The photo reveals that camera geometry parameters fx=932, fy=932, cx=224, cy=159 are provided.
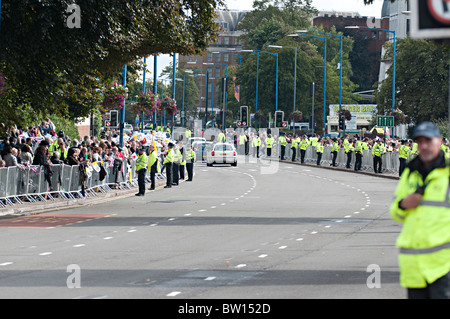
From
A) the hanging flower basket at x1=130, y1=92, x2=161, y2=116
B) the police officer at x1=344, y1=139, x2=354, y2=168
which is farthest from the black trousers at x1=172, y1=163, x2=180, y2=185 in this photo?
the police officer at x1=344, y1=139, x2=354, y2=168

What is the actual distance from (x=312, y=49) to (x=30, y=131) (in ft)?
242

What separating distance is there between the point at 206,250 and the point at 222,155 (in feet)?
134

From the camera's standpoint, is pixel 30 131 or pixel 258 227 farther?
pixel 30 131

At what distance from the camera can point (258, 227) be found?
64.8 ft

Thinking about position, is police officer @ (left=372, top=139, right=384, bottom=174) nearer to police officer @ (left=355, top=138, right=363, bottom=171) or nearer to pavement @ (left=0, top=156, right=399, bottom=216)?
police officer @ (left=355, top=138, right=363, bottom=171)

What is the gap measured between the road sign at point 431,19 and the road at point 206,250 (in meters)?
4.55

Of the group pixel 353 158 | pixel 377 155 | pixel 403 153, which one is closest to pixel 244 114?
pixel 353 158

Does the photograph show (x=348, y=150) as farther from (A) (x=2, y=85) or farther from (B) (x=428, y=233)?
(B) (x=428, y=233)

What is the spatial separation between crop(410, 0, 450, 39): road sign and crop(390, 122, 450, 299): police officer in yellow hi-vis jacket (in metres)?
0.67

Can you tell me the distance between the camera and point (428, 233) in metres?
6.72

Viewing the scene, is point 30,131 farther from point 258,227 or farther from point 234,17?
point 234,17

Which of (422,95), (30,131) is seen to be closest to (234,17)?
(422,95)

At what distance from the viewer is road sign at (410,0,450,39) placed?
6578mm

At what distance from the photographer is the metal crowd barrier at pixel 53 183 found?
76.6 ft
